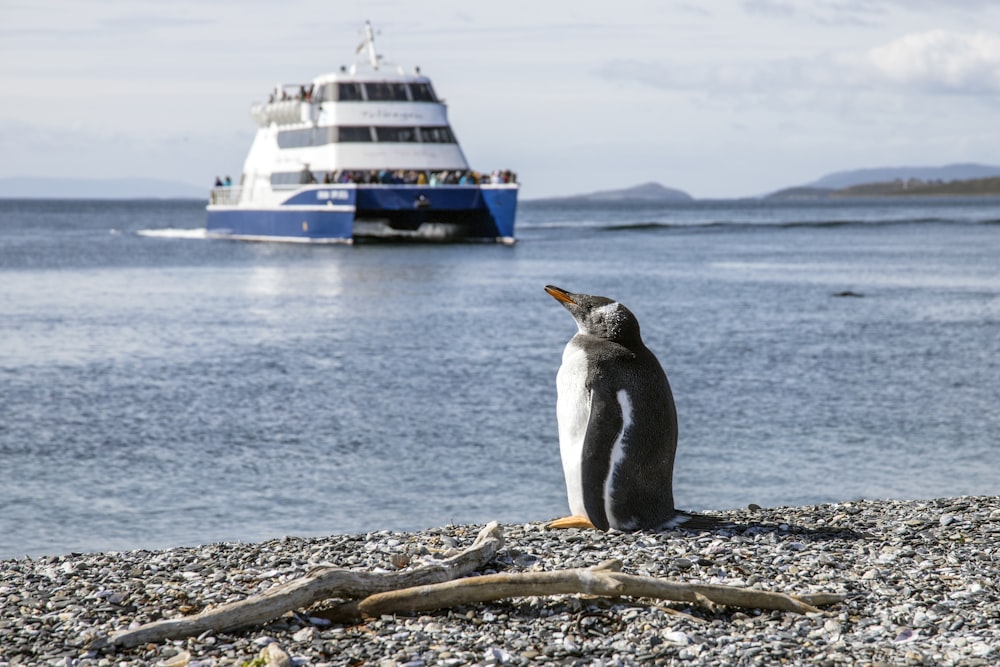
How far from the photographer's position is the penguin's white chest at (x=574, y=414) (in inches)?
259

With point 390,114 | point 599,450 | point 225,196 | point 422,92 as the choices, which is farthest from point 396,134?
point 599,450

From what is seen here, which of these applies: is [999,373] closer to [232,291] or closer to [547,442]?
[547,442]

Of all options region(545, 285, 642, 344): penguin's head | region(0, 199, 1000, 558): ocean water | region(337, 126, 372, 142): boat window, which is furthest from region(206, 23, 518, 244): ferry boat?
region(545, 285, 642, 344): penguin's head

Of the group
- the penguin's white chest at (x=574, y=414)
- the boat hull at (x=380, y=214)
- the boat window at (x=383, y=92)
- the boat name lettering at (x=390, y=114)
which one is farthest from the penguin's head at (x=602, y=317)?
the boat window at (x=383, y=92)

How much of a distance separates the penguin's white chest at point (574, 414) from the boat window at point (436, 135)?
4383cm

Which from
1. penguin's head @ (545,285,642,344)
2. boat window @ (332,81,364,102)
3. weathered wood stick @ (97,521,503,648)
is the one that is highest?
boat window @ (332,81,364,102)

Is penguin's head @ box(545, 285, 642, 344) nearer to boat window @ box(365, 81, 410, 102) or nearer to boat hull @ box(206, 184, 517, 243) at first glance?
boat hull @ box(206, 184, 517, 243)

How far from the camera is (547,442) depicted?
43.0 ft

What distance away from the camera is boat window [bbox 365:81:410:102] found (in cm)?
4934

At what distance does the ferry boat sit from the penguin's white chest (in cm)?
4017

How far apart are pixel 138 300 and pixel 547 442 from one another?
22645 mm

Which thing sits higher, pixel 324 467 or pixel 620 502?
pixel 620 502

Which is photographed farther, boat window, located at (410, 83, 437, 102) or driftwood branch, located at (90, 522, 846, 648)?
boat window, located at (410, 83, 437, 102)

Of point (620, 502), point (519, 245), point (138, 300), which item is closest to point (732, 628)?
point (620, 502)
